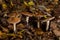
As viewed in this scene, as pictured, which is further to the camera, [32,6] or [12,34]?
[32,6]

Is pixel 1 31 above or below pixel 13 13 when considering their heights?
below

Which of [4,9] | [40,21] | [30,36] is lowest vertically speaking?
[30,36]

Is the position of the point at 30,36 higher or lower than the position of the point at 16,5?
lower

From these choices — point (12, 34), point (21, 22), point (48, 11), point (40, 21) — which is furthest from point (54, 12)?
point (12, 34)

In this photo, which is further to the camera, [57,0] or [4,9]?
[57,0]

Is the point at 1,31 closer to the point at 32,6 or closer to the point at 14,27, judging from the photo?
the point at 14,27

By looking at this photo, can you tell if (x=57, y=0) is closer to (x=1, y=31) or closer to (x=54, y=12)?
(x=54, y=12)

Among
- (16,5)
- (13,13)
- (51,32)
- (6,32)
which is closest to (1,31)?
(6,32)

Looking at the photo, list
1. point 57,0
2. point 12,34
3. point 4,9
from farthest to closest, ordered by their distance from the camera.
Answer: point 57,0
point 4,9
point 12,34

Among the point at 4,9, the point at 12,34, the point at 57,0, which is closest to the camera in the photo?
the point at 12,34
